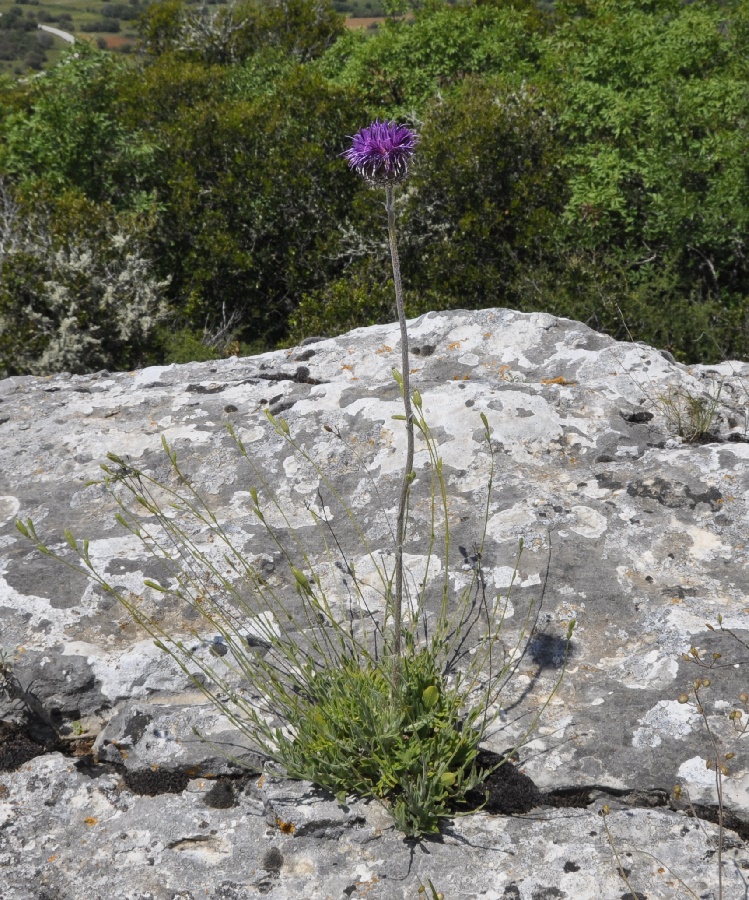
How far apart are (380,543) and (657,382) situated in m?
1.61

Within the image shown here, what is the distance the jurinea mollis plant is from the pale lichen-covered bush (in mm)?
5429

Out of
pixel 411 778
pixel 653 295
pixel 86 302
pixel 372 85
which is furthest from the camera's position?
pixel 372 85

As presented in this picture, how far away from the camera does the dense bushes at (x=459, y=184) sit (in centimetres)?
922

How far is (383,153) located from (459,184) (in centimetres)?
919

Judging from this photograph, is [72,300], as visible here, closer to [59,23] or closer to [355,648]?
[355,648]

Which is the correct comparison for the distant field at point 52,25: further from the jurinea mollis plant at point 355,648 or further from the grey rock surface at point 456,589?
the jurinea mollis plant at point 355,648

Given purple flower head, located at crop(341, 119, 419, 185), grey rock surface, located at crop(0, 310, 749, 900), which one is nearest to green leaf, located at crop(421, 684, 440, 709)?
grey rock surface, located at crop(0, 310, 749, 900)

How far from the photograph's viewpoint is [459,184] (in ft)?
35.1

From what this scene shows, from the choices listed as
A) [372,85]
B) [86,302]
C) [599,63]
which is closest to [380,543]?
[86,302]

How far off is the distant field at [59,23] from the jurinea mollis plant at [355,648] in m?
58.9

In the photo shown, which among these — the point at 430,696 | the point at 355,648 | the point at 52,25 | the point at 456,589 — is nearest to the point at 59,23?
the point at 52,25

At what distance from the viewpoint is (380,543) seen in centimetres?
300

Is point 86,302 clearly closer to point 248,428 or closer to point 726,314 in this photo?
point 248,428

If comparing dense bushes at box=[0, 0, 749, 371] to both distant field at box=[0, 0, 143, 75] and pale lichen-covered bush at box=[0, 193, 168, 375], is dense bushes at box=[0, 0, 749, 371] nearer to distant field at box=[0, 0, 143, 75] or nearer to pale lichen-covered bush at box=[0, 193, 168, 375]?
pale lichen-covered bush at box=[0, 193, 168, 375]
